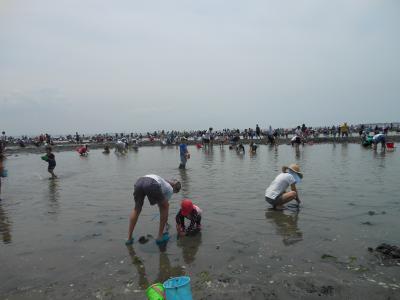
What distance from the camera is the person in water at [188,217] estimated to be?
22.8 ft

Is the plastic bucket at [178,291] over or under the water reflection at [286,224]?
over

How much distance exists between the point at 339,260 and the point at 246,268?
4.82 feet

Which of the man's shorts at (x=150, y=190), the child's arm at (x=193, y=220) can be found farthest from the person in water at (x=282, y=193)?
the man's shorts at (x=150, y=190)

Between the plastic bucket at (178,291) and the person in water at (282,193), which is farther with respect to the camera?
the person in water at (282,193)

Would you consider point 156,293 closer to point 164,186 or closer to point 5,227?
point 164,186

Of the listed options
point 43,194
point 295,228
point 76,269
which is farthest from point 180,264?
point 43,194

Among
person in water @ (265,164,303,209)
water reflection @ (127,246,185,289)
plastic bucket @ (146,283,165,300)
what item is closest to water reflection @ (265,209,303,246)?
person in water @ (265,164,303,209)

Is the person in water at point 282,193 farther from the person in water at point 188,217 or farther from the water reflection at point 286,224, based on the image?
the person in water at point 188,217

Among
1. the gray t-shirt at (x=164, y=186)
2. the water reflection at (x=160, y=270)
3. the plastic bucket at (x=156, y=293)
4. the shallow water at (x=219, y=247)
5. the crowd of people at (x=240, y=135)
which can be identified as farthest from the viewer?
the crowd of people at (x=240, y=135)

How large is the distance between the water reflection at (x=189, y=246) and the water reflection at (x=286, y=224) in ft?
5.21

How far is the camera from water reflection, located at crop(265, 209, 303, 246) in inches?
257

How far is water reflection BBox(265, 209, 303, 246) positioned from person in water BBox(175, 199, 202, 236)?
163 centimetres

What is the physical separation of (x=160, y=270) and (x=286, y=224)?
318 centimetres

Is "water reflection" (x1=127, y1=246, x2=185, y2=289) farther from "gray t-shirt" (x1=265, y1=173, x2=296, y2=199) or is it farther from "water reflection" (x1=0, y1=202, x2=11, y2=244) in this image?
"gray t-shirt" (x1=265, y1=173, x2=296, y2=199)
